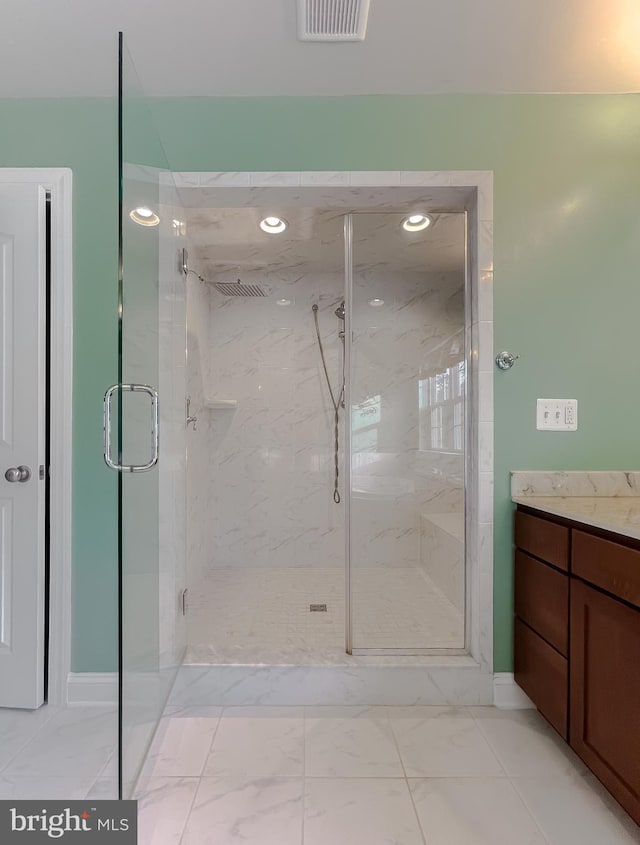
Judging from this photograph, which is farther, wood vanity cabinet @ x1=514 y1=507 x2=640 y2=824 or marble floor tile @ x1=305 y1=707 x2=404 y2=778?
marble floor tile @ x1=305 y1=707 x2=404 y2=778

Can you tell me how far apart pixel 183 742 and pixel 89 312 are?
165cm

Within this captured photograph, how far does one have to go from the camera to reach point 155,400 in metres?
1.43

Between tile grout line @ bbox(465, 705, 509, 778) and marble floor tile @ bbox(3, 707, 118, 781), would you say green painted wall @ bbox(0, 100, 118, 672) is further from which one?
tile grout line @ bbox(465, 705, 509, 778)

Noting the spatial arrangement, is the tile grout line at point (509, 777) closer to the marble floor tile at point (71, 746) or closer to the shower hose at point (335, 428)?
the marble floor tile at point (71, 746)

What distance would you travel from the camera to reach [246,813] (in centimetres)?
148

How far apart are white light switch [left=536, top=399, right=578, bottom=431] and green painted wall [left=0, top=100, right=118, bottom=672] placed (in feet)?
5.72

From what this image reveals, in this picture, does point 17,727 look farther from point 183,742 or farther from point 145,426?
point 145,426

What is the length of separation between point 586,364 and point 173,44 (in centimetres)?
196

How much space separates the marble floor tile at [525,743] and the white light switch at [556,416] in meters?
1.13

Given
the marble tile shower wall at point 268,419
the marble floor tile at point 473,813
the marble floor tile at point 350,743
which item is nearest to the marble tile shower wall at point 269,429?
the marble tile shower wall at point 268,419

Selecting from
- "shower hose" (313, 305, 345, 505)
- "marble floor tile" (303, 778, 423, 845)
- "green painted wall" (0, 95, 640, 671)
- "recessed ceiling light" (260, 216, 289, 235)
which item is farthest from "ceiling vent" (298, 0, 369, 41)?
"marble floor tile" (303, 778, 423, 845)

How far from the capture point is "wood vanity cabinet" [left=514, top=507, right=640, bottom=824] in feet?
4.40

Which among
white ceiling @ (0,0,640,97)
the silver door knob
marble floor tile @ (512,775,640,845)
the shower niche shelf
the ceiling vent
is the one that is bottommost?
marble floor tile @ (512,775,640,845)

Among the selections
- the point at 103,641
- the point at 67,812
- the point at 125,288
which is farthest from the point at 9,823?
the point at 125,288
